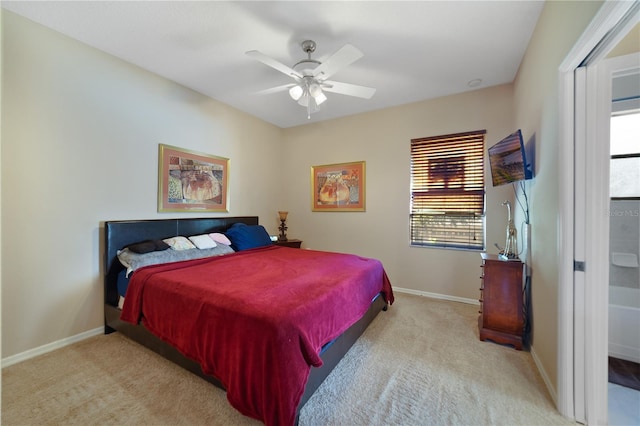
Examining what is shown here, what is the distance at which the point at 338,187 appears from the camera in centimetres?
448

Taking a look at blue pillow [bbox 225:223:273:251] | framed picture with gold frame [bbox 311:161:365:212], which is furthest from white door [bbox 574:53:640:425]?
blue pillow [bbox 225:223:273:251]

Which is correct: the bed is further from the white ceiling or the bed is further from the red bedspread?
the white ceiling

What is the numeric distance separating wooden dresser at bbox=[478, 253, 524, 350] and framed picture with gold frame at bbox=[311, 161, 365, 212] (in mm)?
2107

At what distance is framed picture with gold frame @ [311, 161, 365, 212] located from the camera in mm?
4281

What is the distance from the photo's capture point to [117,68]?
278cm

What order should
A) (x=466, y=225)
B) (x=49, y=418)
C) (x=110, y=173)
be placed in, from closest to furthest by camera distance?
(x=49, y=418) → (x=110, y=173) → (x=466, y=225)

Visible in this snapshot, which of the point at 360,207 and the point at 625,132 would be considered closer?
the point at 625,132

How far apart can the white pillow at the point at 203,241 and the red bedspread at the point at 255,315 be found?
45 centimetres

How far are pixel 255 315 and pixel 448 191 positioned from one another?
10.3 feet

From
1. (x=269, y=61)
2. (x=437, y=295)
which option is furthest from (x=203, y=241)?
(x=437, y=295)

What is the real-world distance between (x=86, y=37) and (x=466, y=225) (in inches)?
185

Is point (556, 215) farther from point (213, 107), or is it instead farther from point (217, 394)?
point (213, 107)

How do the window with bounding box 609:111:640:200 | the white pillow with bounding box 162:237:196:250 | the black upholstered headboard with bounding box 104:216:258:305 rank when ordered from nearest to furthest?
the window with bounding box 609:111:640:200, the black upholstered headboard with bounding box 104:216:258:305, the white pillow with bounding box 162:237:196:250

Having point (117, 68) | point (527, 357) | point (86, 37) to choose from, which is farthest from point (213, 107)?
point (527, 357)
